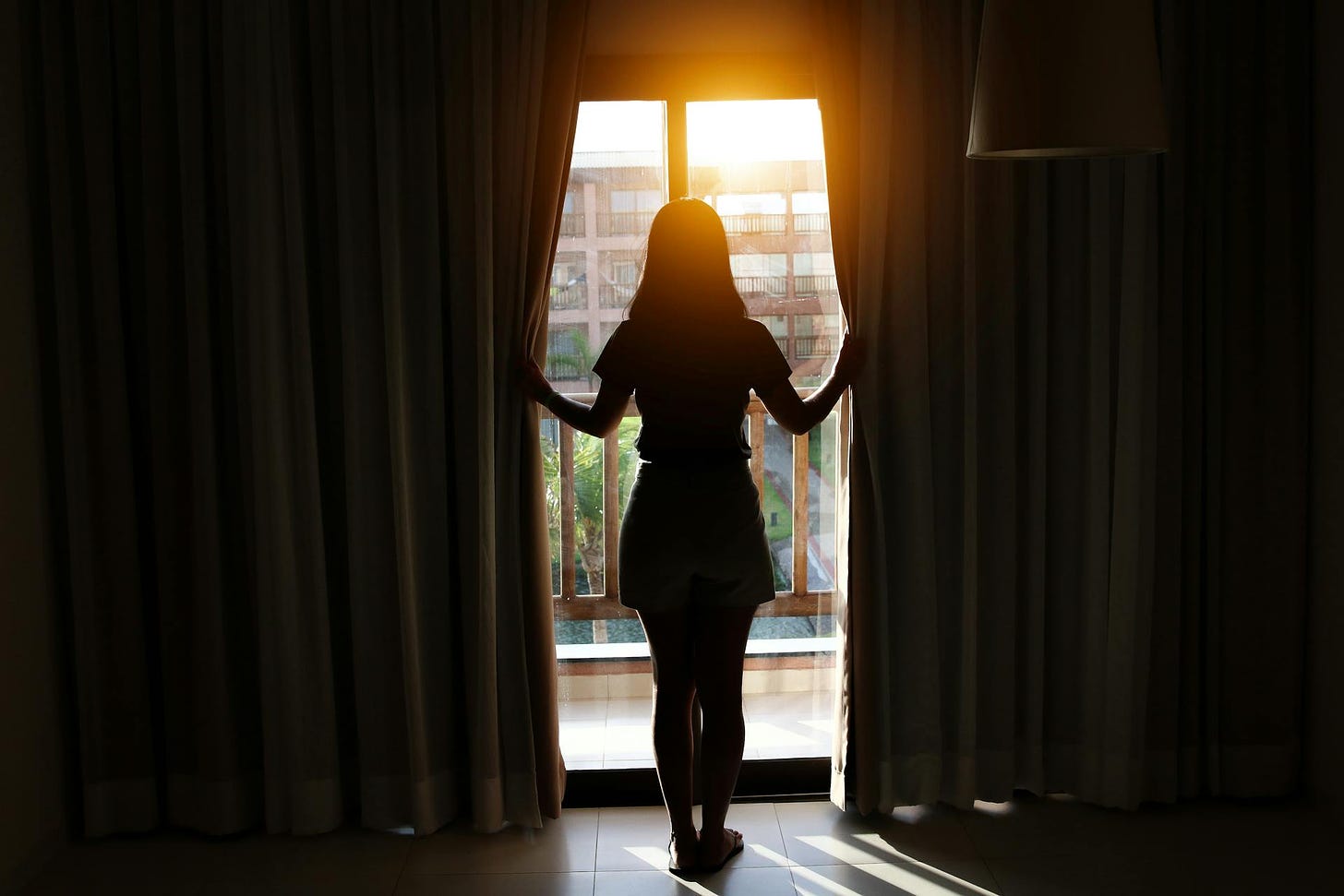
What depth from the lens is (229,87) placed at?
259 cm

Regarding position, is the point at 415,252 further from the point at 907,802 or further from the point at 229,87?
the point at 907,802

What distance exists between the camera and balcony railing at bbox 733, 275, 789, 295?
283cm

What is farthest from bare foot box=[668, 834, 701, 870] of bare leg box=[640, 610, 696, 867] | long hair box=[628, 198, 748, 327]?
Result: long hair box=[628, 198, 748, 327]

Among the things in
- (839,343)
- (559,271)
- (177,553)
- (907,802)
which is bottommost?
(907,802)

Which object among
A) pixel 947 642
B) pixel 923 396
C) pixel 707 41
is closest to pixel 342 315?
pixel 707 41

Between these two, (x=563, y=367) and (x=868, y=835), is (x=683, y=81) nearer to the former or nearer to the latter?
(x=563, y=367)

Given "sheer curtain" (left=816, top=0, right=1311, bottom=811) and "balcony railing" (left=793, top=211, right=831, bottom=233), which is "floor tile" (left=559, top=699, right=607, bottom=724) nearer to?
"sheer curtain" (left=816, top=0, right=1311, bottom=811)

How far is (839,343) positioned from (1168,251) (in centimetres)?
86

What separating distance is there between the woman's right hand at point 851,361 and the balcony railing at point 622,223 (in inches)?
24.5

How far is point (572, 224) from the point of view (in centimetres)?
281

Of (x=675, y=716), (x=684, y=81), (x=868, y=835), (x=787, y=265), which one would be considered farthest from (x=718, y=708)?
(x=684, y=81)

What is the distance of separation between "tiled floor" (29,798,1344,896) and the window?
0.94 feet

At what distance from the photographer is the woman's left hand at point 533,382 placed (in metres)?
2.63

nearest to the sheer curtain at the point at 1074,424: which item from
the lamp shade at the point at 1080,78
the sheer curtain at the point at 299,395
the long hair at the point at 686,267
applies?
the long hair at the point at 686,267
